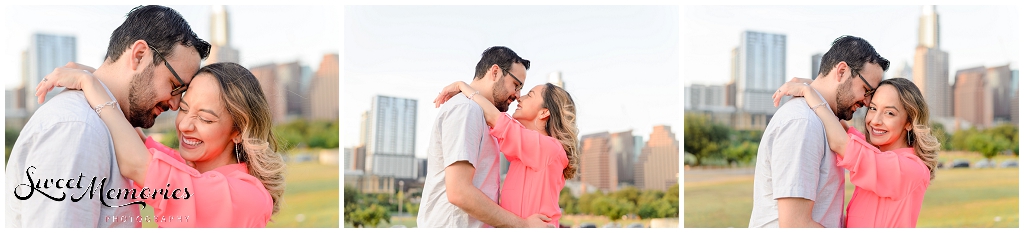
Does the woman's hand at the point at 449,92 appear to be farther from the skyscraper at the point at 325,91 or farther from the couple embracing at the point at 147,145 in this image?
the skyscraper at the point at 325,91

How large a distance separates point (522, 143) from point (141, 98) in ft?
8.26

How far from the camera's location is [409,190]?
717 cm

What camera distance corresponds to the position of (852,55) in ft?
17.4

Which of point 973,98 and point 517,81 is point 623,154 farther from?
point 973,98

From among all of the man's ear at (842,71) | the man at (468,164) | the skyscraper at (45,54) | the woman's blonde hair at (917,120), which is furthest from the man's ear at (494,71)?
the skyscraper at (45,54)

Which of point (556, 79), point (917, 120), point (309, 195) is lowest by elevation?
point (309, 195)

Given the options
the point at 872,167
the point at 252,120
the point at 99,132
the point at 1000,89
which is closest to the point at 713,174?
the point at 1000,89

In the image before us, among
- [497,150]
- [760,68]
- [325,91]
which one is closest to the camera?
[497,150]

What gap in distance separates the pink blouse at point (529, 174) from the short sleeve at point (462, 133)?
42 centimetres

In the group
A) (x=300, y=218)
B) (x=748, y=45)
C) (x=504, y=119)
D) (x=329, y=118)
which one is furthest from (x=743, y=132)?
(x=300, y=218)

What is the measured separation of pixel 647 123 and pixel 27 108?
18.1 feet

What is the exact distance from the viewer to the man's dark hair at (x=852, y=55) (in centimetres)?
529

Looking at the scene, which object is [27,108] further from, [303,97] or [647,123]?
[647,123]

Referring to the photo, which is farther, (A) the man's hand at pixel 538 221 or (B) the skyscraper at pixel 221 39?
(B) the skyscraper at pixel 221 39
